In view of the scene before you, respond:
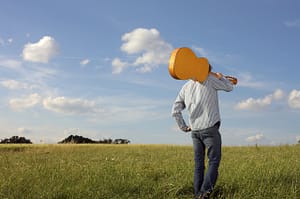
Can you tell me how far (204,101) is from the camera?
257 inches

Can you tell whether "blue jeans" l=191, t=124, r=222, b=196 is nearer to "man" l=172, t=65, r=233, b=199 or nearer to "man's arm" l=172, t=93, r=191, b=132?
"man" l=172, t=65, r=233, b=199

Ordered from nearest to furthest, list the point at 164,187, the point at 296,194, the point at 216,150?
the point at 216,150, the point at 296,194, the point at 164,187

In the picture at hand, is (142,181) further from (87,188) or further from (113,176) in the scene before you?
(87,188)

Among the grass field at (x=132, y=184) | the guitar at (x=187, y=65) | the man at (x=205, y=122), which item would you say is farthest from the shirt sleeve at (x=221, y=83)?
the grass field at (x=132, y=184)

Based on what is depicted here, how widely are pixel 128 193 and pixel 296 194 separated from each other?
111 inches

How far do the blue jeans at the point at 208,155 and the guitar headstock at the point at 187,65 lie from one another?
850 mm

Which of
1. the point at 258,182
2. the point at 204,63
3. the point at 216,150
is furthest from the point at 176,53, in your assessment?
the point at 258,182

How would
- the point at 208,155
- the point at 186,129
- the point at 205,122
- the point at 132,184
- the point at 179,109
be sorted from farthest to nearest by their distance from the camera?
the point at 132,184 < the point at 179,109 < the point at 186,129 < the point at 208,155 < the point at 205,122

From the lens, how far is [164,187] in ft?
24.7

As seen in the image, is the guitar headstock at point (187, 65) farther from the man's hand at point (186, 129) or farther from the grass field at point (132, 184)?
the grass field at point (132, 184)

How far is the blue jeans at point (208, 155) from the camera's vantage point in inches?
253

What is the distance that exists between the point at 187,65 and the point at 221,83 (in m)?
0.75

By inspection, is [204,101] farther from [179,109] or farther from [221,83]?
[179,109]

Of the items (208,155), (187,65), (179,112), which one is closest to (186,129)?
(179,112)
